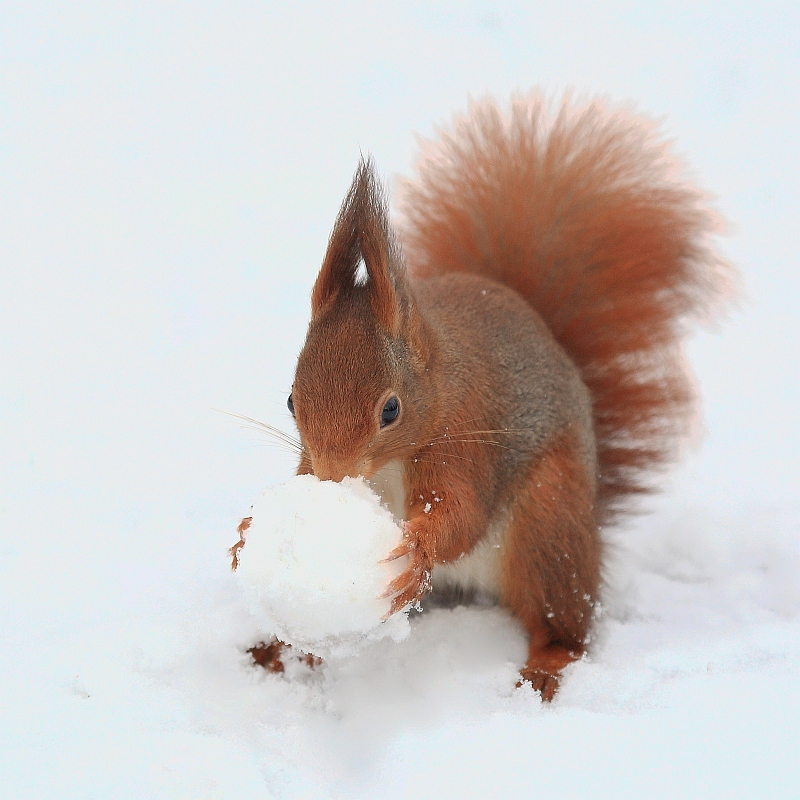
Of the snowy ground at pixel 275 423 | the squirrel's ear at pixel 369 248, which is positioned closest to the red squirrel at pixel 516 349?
the squirrel's ear at pixel 369 248

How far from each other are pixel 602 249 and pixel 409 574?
37.7 inches

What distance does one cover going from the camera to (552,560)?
1.75 metres

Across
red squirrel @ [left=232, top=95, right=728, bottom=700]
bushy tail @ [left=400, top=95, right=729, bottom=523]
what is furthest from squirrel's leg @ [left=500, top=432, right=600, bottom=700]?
bushy tail @ [left=400, top=95, right=729, bottom=523]

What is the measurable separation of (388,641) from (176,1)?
3.38 metres

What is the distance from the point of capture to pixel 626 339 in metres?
2.05

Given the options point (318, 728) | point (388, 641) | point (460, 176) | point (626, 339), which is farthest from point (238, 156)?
point (318, 728)

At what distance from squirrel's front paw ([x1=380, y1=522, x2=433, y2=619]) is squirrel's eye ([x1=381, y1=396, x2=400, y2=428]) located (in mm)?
160

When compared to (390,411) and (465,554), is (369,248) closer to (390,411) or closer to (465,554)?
(390,411)

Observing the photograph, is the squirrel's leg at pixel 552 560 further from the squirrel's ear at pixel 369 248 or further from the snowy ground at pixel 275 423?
the squirrel's ear at pixel 369 248

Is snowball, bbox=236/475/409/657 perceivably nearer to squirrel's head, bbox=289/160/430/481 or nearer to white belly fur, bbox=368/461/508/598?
squirrel's head, bbox=289/160/430/481

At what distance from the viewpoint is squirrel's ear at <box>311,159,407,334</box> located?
1.52 metres

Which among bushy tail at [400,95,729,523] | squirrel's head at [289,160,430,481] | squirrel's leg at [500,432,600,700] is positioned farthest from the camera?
bushy tail at [400,95,729,523]

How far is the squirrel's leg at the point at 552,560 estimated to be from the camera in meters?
1.74

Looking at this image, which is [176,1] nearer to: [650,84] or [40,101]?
[40,101]
